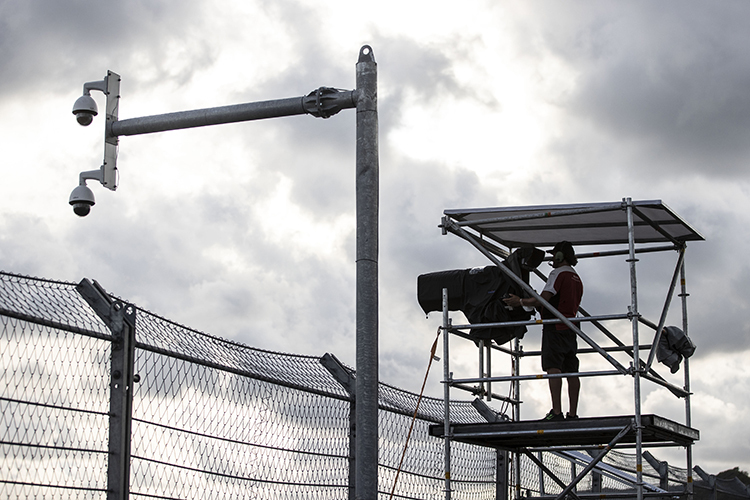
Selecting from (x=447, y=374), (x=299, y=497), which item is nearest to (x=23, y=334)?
(x=299, y=497)

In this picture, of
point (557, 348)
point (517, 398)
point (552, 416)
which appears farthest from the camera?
point (517, 398)

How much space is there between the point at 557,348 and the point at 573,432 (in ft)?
2.64

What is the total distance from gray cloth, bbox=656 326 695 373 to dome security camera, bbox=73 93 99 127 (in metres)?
5.81

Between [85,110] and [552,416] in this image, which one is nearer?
[85,110]

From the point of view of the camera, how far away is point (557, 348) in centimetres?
920

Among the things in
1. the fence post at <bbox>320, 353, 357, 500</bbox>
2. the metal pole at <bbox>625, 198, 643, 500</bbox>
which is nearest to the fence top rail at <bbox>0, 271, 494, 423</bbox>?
the fence post at <bbox>320, 353, 357, 500</bbox>

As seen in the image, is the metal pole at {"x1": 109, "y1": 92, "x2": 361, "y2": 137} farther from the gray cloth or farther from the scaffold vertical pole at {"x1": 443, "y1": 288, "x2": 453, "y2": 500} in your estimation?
the gray cloth

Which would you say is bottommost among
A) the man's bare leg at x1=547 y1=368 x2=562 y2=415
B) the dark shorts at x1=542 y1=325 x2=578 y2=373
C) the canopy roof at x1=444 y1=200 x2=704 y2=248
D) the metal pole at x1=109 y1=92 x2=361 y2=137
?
the man's bare leg at x1=547 y1=368 x2=562 y2=415

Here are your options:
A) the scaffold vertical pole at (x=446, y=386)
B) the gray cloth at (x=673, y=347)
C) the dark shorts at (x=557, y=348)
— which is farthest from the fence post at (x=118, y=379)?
the gray cloth at (x=673, y=347)

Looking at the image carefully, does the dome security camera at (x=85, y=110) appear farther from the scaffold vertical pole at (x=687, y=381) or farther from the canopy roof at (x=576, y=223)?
the scaffold vertical pole at (x=687, y=381)

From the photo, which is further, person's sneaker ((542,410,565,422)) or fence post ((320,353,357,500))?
person's sneaker ((542,410,565,422))

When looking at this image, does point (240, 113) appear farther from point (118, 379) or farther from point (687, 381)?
point (687, 381)

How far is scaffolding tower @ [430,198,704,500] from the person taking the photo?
337 inches

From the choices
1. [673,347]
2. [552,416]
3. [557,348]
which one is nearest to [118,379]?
[552,416]
